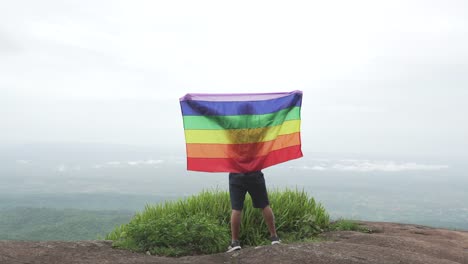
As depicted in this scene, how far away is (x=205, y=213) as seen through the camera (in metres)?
9.11

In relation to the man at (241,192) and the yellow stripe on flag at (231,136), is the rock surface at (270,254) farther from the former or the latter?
the yellow stripe on flag at (231,136)

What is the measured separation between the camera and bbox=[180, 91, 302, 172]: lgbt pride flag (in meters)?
7.57

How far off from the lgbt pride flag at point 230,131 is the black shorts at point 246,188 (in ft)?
0.46

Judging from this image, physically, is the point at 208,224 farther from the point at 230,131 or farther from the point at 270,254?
the point at 230,131

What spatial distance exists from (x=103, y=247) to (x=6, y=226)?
4914 inches

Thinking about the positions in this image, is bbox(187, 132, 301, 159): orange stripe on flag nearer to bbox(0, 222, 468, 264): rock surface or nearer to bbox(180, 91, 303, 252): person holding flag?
bbox(180, 91, 303, 252): person holding flag

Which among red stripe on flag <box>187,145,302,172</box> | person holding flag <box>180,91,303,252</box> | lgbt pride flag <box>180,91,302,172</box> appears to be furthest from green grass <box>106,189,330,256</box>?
lgbt pride flag <box>180,91,302,172</box>

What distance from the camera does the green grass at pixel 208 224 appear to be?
7.32 meters

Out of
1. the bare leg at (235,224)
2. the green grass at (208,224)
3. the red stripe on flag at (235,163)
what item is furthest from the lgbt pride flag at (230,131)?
the green grass at (208,224)

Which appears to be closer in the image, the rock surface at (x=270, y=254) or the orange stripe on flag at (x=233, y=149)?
the rock surface at (x=270, y=254)

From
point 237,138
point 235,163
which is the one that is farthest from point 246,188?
point 237,138

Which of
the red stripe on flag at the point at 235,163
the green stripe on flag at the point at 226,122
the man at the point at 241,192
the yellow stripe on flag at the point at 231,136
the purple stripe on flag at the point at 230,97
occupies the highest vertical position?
the purple stripe on flag at the point at 230,97

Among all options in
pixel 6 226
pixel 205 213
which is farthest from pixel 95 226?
pixel 205 213

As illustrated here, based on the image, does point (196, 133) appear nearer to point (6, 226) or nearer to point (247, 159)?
point (247, 159)
